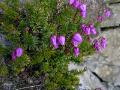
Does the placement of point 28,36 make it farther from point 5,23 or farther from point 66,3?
point 66,3

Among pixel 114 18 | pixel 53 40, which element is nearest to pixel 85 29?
pixel 53 40

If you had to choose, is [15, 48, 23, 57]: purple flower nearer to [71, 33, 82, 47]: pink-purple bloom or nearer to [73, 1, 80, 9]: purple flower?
[71, 33, 82, 47]: pink-purple bloom

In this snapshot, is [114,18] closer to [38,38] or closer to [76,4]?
[76,4]

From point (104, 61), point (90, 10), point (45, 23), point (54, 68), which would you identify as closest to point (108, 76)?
point (104, 61)

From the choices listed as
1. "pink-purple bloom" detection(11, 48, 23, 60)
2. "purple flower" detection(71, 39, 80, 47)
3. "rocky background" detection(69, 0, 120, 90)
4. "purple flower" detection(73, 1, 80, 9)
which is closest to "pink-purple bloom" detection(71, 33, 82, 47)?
"purple flower" detection(71, 39, 80, 47)

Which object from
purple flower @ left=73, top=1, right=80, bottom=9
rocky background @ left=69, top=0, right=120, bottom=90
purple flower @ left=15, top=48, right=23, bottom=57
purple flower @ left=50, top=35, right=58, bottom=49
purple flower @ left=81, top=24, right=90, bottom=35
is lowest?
rocky background @ left=69, top=0, right=120, bottom=90

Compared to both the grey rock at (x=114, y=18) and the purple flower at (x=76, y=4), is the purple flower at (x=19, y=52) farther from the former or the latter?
the grey rock at (x=114, y=18)
